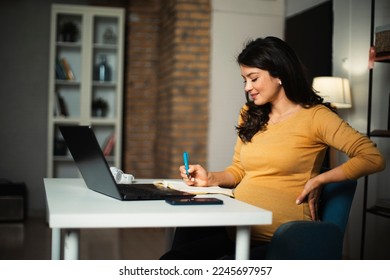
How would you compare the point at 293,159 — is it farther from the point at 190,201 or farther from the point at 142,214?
the point at 142,214

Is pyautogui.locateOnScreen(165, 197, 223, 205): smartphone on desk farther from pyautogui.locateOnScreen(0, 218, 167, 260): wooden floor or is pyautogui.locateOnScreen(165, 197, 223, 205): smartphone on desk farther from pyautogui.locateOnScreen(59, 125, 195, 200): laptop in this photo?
pyautogui.locateOnScreen(0, 218, 167, 260): wooden floor

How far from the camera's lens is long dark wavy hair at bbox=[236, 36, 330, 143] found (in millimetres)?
1816

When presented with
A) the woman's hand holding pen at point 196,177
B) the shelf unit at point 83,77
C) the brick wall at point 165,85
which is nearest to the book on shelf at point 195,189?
the woman's hand holding pen at point 196,177

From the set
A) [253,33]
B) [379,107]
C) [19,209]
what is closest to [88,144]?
[379,107]

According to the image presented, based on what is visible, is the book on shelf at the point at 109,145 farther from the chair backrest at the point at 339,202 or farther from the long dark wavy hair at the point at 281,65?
the chair backrest at the point at 339,202

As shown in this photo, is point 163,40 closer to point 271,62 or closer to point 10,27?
point 10,27

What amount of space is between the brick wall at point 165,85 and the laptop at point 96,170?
301 centimetres

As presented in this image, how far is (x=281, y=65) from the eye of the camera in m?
1.82

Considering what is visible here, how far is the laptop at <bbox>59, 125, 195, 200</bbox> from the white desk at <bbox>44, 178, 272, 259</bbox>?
1.7 inches

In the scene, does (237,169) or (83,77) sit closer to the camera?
(237,169)

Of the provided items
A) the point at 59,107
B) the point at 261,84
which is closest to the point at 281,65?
the point at 261,84

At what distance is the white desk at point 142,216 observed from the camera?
1.21 metres

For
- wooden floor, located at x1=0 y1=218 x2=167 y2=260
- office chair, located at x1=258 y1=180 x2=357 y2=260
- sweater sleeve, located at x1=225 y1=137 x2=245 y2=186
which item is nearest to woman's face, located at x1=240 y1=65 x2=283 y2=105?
A: sweater sleeve, located at x1=225 y1=137 x2=245 y2=186

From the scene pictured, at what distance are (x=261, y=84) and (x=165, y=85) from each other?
10.8 ft
